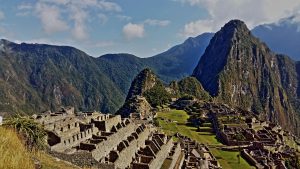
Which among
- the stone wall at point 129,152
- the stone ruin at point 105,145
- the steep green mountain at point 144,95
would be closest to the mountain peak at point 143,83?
the steep green mountain at point 144,95

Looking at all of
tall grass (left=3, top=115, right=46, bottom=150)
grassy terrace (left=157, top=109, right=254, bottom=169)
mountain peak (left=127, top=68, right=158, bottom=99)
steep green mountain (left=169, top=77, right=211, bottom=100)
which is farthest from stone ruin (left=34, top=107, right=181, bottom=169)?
steep green mountain (left=169, top=77, right=211, bottom=100)

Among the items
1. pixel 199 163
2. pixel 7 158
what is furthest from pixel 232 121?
pixel 7 158

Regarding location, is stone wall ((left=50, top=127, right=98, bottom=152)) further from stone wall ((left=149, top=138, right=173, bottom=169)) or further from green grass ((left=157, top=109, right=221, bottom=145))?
green grass ((left=157, top=109, right=221, bottom=145))

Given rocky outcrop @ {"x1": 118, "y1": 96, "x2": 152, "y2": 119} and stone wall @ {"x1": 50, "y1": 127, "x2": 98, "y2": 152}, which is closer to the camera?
stone wall @ {"x1": 50, "y1": 127, "x2": 98, "y2": 152}

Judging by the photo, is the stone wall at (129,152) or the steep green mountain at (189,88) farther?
the steep green mountain at (189,88)

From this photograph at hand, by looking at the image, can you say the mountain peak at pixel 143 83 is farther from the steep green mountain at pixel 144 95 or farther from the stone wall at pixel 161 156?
the stone wall at pixel 161 156

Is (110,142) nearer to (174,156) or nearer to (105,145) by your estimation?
(105,145)

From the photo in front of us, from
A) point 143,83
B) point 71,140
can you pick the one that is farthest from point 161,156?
point 143,83
